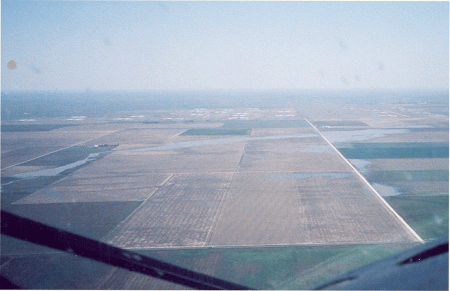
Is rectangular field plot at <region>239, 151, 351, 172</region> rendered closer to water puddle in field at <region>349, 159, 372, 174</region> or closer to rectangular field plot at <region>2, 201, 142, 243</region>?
water puddle in field at <region>349, 159, 372, 174</region>

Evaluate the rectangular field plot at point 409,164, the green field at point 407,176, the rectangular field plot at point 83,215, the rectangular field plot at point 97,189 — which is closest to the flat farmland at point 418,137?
the rectangular field plot at point 409,164

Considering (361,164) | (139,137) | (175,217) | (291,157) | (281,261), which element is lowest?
(281,261)

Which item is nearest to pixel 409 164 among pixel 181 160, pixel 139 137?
pixel 181 160

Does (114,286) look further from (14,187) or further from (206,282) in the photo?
(14,187)

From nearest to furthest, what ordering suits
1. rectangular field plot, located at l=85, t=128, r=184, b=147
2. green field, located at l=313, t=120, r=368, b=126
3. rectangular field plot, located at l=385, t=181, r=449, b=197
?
rectangular field plot, located at l=385, t=181, r=449, b=197 < rectangular field plot, located at l=85, t=128, r=184, b=147 < green field, located at l=313, t=120, r=368, b=126

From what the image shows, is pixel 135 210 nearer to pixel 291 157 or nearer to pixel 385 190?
pixel 385 190

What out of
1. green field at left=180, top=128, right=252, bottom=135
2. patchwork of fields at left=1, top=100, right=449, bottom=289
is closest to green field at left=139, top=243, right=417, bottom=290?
patchwork of fields at left=1, top=100, right=449, bottom=289
